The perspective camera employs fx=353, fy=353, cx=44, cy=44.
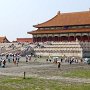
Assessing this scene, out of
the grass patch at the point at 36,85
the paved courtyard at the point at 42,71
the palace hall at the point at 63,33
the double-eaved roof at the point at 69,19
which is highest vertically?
the double-eaved roof at the point at 69,19

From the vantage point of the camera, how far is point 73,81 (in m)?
26.9

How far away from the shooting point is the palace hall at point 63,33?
61281mm

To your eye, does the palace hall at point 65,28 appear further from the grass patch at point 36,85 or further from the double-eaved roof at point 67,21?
the grass patch at point 36,85

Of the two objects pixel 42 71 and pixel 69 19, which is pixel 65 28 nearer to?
pixel 69 19

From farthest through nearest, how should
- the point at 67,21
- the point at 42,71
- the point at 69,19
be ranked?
the point at 69,19, the point at 67,21, the point at 42,71

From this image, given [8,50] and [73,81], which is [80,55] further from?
[73,81]

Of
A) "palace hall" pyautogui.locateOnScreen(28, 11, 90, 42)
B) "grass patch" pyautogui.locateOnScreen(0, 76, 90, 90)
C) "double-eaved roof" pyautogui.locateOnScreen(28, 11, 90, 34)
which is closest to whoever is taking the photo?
"grass patch" pyautogui.locateOnScreen(0, 76, 90, 90)

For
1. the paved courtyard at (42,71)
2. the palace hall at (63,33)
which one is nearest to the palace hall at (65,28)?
the palace hall at (63,33)

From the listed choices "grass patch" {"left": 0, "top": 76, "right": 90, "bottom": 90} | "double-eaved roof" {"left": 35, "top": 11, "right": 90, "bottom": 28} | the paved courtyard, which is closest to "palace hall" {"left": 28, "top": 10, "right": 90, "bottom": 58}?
"double-eaved roof" {"left": 35, "top": 11, "right": 90, "bottom": 28}

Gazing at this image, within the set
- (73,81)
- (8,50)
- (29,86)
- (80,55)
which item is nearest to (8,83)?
(29,86)

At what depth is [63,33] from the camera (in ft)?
243

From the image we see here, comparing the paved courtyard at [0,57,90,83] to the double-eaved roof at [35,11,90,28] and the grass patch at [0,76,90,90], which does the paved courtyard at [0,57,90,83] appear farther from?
the double-eaved roof at [35,11,90,28]

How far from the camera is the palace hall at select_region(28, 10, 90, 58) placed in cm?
6128

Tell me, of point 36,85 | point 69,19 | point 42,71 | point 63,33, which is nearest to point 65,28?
point 63,33
